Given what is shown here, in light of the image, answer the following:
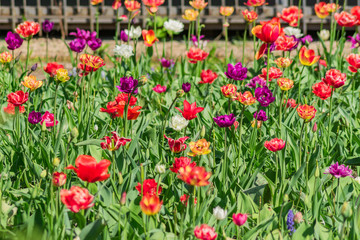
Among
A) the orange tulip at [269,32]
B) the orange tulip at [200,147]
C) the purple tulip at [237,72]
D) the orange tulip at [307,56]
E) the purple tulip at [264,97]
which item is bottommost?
the orange tulip at [200,147]

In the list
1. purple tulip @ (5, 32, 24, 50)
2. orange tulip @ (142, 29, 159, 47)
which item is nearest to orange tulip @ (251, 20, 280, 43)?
orange tulip @ (142, 29, 159, 47)

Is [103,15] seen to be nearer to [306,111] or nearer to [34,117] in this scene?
[34,117]

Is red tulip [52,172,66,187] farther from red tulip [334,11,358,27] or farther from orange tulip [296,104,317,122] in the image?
red tulip [334,11,358,27]

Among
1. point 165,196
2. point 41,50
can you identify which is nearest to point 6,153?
point 165,196

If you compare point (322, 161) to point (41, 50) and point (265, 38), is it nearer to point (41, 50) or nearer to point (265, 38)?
point (265, 38)

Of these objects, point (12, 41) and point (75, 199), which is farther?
point (12, 41)

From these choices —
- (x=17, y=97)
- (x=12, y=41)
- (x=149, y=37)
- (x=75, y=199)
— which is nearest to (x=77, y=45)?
(x=12, y=41)

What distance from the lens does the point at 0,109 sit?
9.09 feet

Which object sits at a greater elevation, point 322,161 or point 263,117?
point 263,117

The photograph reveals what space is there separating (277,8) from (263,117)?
21.1 ft

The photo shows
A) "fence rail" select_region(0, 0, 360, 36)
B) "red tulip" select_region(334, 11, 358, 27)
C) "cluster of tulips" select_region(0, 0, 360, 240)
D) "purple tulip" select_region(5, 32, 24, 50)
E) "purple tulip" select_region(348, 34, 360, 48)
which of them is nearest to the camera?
"cluster of tulips" select_region(0, 0, 360, 240)

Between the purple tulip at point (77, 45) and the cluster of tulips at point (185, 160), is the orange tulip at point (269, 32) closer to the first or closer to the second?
the cluster of tulips at point (185, 160)

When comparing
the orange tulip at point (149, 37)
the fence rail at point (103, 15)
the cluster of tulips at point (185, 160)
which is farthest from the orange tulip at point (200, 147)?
the fence rail at point (103, 15)

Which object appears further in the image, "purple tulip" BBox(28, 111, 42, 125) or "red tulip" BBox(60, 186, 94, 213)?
"purple tulip" BBox(28, 111, 42, 125)
